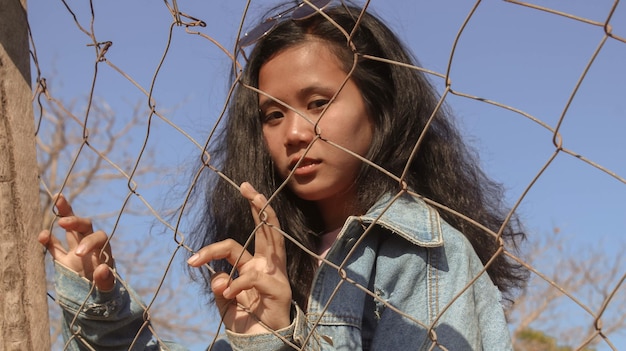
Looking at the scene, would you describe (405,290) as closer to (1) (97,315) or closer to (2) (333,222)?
(2) (333,222)

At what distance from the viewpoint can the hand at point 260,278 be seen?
1.69 metres

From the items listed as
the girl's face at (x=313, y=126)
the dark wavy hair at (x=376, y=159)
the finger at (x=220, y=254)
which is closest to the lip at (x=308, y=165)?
the girl's face at (x=313, y=126)

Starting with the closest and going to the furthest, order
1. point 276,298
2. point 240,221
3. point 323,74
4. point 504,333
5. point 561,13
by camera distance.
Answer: point 561,13, point 276,298, point 504,333, point 323,74, point 240,221

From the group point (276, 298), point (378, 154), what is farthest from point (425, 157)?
point (276, 298)

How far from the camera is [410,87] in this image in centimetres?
221

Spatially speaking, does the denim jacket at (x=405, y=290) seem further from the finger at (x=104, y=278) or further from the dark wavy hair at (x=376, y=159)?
the finger at (x=104, y=278)

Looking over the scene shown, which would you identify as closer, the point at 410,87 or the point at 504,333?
the point at 504,333

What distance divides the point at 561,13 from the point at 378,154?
3.21 ft

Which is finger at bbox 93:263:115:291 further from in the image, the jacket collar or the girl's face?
the jacket collar

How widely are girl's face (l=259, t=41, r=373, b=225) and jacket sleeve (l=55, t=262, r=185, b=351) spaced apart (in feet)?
1.51

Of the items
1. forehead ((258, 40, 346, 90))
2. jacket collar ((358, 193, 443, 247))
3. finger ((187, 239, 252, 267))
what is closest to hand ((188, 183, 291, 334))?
finger ((187, 239, 252, 267))

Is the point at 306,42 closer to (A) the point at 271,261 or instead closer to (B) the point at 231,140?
(B) the point at 231,140

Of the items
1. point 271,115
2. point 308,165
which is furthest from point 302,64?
point 308,165

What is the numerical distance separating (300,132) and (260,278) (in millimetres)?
402
